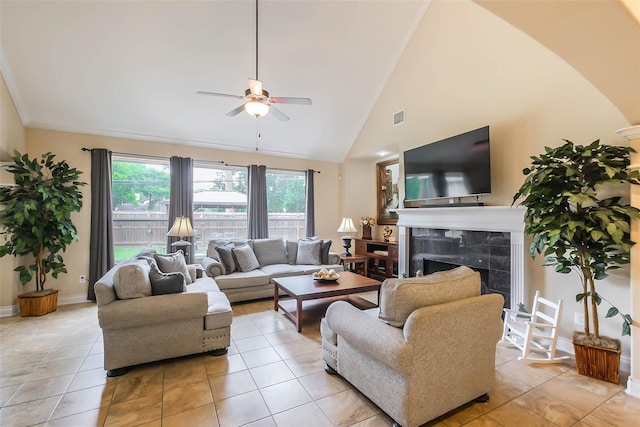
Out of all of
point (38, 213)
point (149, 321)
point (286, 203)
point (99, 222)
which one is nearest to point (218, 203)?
point (286, 203)

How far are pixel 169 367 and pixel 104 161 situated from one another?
3.70m

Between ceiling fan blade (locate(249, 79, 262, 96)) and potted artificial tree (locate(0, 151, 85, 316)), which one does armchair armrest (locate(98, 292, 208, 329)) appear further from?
potted artificial tree (locate(0, 151, 85, 316))

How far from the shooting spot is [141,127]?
4770 mm

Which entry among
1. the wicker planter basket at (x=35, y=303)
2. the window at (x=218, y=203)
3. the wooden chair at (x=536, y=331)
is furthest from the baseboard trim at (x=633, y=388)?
the wicker planter basket at (x=35, y=303)

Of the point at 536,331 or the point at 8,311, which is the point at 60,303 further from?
the point at 536,331

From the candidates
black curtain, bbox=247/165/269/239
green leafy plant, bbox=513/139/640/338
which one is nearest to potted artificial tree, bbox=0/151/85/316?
black curtain, bbox=247/165/269/239

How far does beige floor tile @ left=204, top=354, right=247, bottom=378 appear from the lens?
251cm

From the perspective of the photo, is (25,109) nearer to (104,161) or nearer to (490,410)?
(104,161)

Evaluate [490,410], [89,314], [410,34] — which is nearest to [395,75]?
[410,34]

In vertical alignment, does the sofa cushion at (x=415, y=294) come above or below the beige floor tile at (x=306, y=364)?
above

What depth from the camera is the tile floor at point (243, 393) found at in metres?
1.93

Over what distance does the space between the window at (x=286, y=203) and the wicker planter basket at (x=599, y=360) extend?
4.94 m

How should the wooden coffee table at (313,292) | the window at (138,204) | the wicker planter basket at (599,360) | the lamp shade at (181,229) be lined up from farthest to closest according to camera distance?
the window at (138,204), the lamp shade at (181,229), the wooden coffee table at (313,292), the wicker planter basket at (599,360)

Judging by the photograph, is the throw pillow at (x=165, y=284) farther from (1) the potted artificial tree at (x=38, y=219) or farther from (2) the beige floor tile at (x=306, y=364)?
(1) the potted artificial tree at (x=38, y=219)
